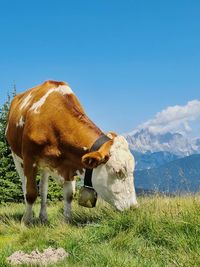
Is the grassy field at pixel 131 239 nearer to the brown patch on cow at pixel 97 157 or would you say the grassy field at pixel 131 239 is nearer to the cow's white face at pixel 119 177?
the cow's white face at pixel 119 177

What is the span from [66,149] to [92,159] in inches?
55.5

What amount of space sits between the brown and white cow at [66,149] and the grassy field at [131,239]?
0.56 metres

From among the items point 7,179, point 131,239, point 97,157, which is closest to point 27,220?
point 97,157

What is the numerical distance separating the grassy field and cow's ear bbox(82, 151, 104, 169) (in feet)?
3.09

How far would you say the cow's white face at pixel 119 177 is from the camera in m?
8.47

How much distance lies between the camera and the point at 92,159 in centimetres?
827

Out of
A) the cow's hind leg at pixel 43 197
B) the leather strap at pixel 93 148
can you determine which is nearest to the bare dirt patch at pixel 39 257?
the leather strap at pixel 93 148

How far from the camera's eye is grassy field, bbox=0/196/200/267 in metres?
5.89

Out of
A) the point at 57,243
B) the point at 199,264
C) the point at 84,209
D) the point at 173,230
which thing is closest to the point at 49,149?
the point at 84,209

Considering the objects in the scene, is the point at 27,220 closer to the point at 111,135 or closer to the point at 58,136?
the point at 58,136

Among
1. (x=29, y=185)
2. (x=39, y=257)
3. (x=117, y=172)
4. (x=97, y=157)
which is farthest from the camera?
(x=29, y=185)

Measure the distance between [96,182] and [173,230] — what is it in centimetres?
236

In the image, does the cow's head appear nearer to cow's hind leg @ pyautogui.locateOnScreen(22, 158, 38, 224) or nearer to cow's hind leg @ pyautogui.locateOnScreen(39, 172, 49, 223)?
cow's hind leg @ pyautogui.locateOnScreen(22, 158, 38, 224)

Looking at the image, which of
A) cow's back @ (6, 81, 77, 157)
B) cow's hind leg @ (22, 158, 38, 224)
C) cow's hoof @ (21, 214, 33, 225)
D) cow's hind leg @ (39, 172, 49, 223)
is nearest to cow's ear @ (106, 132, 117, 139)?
cow's back @ (6, 81, 77, 157)
